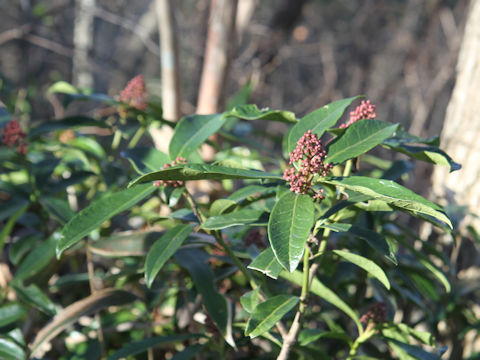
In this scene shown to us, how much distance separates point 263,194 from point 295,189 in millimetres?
186

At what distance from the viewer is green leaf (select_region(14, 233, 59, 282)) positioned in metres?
0.94

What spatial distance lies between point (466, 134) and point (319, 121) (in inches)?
33.8

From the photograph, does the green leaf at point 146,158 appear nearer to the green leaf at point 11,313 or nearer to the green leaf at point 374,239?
the green leaf at point 374,239

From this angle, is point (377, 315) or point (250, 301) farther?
point (377, 315)

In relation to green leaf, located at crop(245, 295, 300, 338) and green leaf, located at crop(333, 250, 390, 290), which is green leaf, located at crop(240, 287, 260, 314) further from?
green leaf, located at crop(333, 250, 390, 290)

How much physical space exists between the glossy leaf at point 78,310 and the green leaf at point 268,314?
40 centimetres

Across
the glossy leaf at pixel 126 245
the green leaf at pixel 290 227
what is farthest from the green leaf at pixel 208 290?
the green leaf at pixel 290 227

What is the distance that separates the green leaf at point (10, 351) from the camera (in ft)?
3.02

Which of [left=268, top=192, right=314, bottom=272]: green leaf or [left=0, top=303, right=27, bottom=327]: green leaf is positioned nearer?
[left=268, top=192, right=314, bottom=272]: green leaf

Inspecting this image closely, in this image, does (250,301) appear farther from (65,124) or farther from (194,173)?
(65,124)

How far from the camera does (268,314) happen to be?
681mm

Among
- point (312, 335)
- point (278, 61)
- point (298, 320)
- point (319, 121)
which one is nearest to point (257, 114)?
point (319, 121)

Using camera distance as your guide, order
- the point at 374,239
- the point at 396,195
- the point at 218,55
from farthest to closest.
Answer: the point at 218,55
the point at 374,239
the point at 396,195

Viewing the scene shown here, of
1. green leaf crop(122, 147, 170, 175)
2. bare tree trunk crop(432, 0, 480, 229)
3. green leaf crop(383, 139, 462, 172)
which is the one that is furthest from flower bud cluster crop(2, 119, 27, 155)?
bare tree trunk crop(432, 0, 480, 229)
